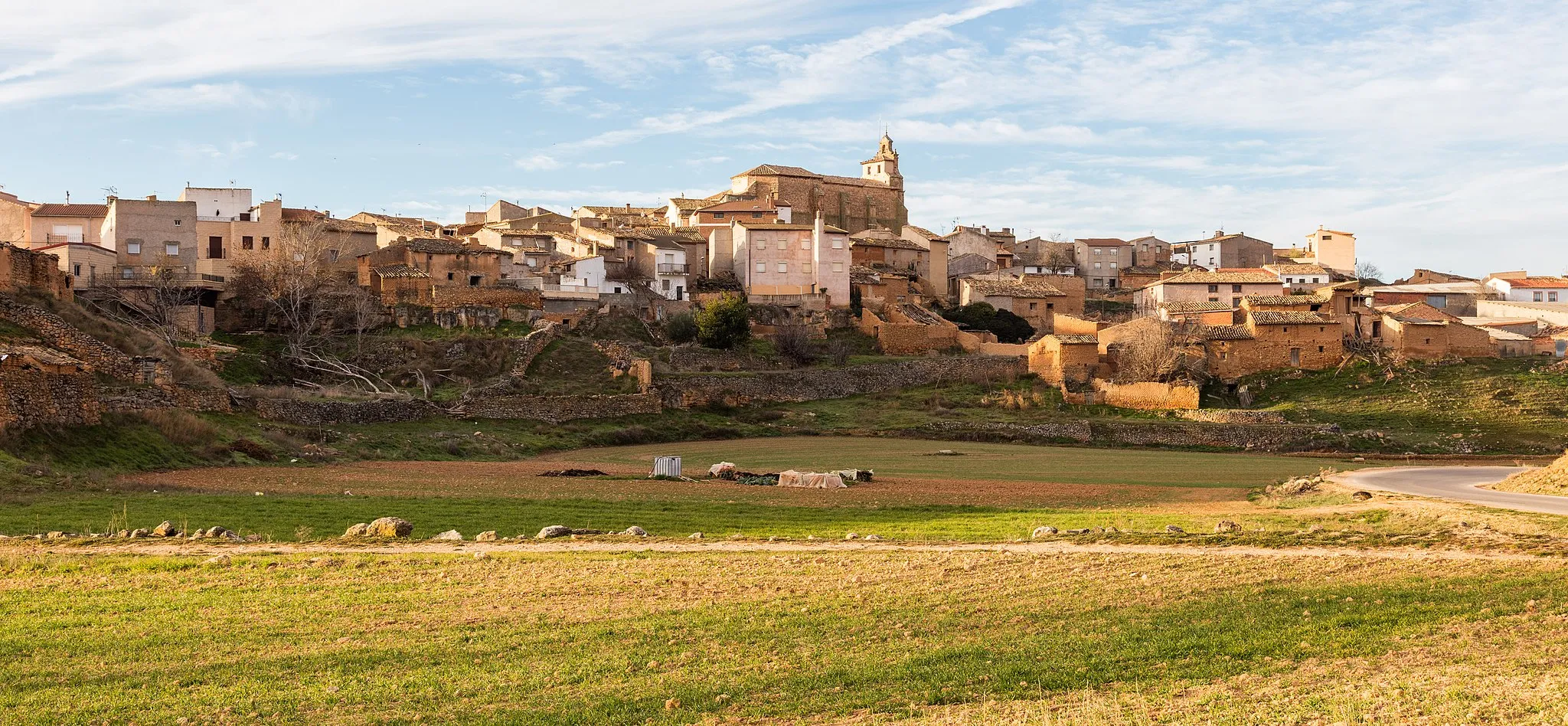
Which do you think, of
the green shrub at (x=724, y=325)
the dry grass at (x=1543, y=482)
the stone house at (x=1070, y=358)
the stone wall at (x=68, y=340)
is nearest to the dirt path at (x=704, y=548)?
the dry grass at (x=1543, y=482)

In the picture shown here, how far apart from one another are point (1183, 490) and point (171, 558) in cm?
2236

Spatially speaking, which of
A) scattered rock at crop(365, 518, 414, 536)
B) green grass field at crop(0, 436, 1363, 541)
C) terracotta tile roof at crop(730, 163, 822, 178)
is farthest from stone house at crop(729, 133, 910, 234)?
scattered rock at crop(365, 518, 414, 536)

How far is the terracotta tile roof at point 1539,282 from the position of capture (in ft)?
270

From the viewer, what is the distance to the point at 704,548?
1805 centimetres

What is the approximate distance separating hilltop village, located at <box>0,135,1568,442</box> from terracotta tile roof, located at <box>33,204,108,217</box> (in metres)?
0.13

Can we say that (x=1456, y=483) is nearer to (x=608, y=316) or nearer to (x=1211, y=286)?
(x=608, y=316)

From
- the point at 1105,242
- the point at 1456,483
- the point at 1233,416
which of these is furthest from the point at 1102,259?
the point at 1456,483

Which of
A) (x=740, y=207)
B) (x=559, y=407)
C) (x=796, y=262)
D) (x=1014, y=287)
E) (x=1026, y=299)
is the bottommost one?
(x=559, y=407)

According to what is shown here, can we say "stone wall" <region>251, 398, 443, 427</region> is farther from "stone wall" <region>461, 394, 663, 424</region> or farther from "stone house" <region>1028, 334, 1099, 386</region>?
"stone house" <region>1028, 334, 1099, 386</region>

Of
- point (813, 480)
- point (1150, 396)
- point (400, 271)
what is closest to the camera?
point (813, 480)

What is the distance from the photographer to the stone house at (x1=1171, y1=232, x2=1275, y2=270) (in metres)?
108

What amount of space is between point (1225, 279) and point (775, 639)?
70.0 metres

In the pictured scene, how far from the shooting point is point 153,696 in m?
10.1

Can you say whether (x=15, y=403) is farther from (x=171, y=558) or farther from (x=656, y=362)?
(x=656, y=362)
